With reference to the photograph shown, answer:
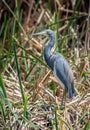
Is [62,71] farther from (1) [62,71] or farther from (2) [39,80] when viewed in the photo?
(2) [39,80]

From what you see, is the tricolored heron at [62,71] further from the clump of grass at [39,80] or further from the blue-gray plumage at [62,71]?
the clump of grass at [39,80]

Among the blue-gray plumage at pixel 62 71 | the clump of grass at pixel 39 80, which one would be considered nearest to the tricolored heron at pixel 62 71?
the blue-gray plumage at pixel 62 71

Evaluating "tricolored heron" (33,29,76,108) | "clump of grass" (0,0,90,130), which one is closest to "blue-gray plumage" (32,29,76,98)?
"tricolored heron" (33,29,76,108)

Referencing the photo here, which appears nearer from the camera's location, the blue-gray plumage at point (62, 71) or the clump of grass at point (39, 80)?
the clump of grass at point (39, 80)

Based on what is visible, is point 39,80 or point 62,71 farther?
point 39,80

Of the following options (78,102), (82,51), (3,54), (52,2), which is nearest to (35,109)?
(78,102)

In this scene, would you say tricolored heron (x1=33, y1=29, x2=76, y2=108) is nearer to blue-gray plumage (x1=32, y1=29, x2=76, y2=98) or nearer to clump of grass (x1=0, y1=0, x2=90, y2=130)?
blue-gray plumage (x1=32, y1=29, x2=76, y2=98)

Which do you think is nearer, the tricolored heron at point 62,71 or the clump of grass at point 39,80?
the clump of grass at point 39,80

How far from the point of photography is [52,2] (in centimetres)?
679

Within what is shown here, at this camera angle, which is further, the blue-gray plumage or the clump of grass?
the blue-gray plumage

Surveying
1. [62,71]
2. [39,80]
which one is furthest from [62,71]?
[39,80]

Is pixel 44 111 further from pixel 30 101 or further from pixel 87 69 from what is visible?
pixel 87 69

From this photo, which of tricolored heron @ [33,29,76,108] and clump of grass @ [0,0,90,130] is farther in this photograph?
tricolored heron @ [33,29,76,108]

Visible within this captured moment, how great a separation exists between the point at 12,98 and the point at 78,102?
1.88ft
